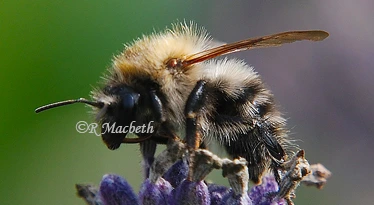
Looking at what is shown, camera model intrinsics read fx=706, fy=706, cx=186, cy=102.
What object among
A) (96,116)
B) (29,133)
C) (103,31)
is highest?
(103,31)

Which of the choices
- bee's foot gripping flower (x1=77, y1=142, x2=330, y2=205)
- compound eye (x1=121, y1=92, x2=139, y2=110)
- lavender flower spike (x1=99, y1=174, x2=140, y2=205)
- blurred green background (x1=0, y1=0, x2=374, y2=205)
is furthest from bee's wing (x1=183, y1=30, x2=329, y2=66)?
blurred green background (x1=0, y1=0, x2=374, y2=205)

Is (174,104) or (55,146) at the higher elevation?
(55,146)

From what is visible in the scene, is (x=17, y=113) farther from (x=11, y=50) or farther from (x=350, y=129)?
(x=350, y=129)

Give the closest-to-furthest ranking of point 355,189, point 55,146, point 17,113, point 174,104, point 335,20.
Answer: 1. point 174,104
2. point 17,113
3. point 55,146
4. point 355,189
5. point 335,20

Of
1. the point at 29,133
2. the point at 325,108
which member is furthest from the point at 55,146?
the point at 325,108

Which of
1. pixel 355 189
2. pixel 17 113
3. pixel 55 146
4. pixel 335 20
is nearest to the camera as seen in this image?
pixel 17 113

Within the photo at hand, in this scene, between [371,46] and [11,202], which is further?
[371,46]
